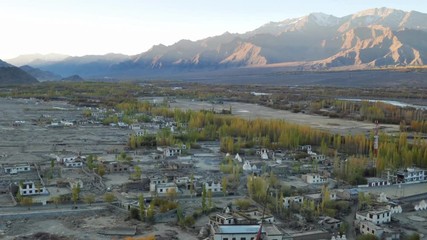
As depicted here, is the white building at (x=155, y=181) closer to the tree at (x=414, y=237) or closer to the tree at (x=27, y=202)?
the tree at (x=27, y=202)

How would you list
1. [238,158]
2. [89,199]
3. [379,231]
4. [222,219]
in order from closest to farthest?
[379,231] → [222,219] → [89,199] → [238,158]

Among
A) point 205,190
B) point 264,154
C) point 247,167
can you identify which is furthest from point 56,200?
point 264,154

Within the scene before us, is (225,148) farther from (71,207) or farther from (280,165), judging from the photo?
(71,207)

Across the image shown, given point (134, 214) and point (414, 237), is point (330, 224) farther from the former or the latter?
point (134, 214)

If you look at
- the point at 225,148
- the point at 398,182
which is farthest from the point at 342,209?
the point at 225,148

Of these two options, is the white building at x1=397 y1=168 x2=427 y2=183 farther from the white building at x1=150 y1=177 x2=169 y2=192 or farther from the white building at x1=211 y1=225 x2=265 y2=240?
A: the white building at x1=211 y1=225 x2=265 y2=240

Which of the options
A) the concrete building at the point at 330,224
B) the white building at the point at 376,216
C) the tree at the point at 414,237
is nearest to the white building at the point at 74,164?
the concrete building at the point at 330,224

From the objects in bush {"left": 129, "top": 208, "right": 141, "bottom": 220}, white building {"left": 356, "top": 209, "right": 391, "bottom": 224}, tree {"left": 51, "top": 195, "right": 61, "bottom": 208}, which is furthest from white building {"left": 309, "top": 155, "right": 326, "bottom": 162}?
tree {"left": 51, "top": 195, "right": 61, "bottom": 208}
